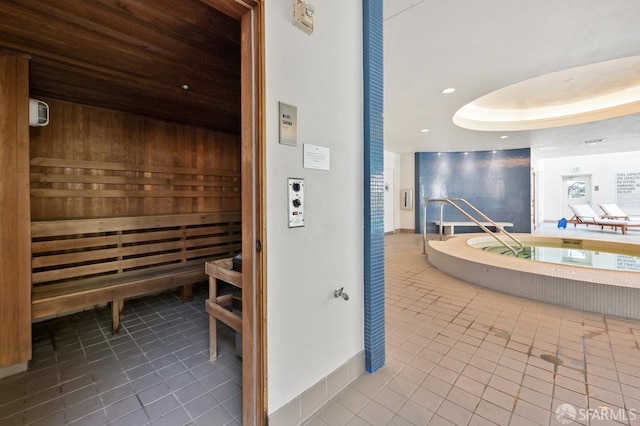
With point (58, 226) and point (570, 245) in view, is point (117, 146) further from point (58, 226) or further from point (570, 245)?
point (570, 245)

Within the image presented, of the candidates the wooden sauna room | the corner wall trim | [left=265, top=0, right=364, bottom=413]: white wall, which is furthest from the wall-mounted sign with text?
the corner wall trim

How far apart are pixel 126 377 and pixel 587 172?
16.2 meters

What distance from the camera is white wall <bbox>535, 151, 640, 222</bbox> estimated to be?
11.0 m

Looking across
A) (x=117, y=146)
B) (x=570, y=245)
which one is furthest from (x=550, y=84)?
(x=117, y=146)

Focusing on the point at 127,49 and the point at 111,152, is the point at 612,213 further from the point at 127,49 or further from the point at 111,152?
the point at 111,152

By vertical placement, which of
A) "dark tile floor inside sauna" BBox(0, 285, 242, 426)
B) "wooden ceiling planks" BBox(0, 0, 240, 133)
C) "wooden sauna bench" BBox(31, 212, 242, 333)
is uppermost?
"wooden ceiling planks" BBox(0, 0, 240, 133)

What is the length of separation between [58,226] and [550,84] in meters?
7.32

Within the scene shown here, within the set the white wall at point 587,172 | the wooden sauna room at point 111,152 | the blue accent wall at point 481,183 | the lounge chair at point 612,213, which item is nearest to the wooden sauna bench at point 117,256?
the wooden sauna room at point 111,152

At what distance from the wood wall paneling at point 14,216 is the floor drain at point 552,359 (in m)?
3.88

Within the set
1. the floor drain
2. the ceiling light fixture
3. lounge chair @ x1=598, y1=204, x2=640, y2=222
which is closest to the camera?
the floor drain

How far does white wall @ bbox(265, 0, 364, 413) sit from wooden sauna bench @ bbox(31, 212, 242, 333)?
2070mm

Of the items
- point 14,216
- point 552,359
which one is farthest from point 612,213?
point 14,216

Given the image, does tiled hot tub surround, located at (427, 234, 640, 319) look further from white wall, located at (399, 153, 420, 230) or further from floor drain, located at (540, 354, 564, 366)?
white wall, located at (399, 153, 420, 230)

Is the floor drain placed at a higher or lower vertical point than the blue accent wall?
lower
